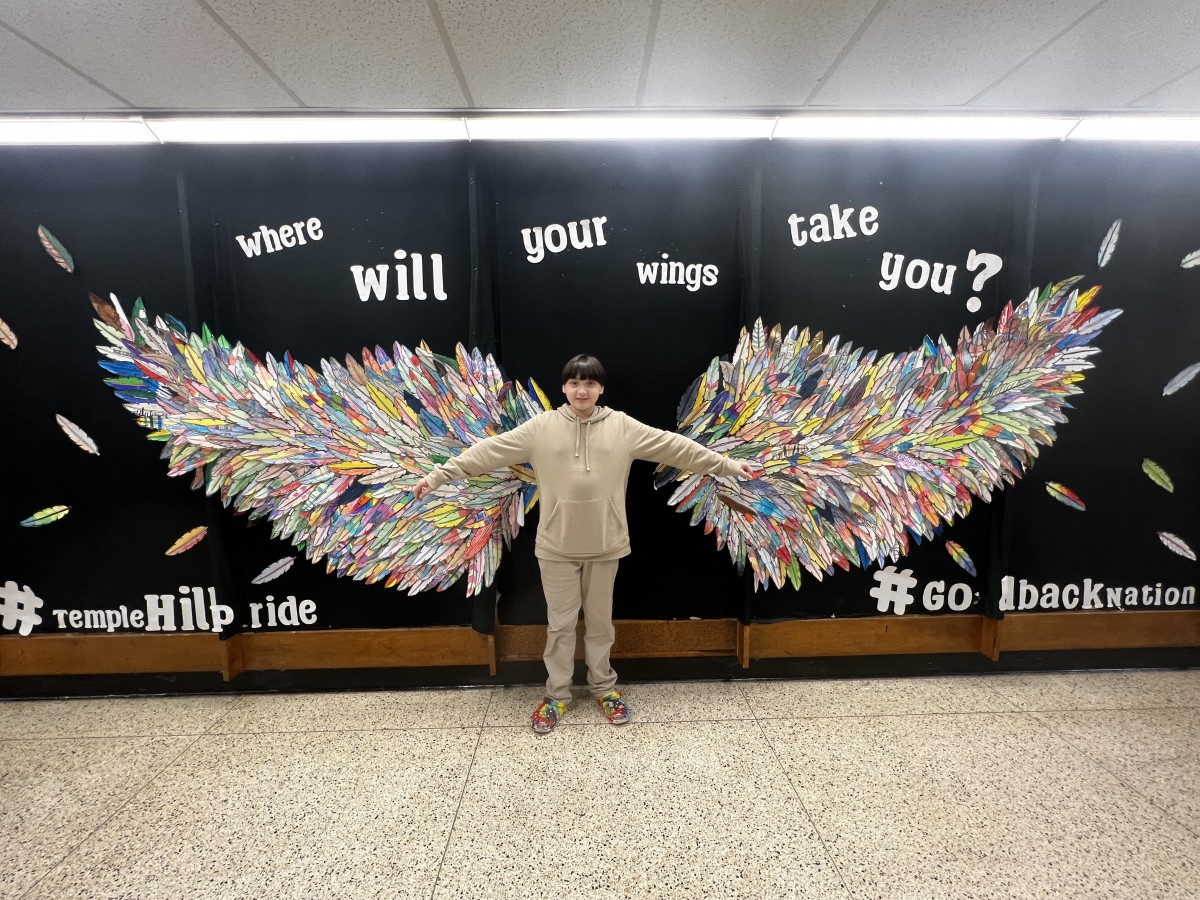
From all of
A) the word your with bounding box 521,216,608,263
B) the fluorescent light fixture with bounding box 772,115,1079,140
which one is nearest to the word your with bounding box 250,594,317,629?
the word your with bounding box 521,216,608,263

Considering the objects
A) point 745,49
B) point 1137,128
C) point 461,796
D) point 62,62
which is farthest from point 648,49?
point 461,796

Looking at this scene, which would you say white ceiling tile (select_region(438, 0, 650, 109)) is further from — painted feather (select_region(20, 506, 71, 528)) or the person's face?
painted feather (select_region(20, 506, 71, 528))

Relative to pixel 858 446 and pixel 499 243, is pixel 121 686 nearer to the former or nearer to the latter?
pixel 499 243

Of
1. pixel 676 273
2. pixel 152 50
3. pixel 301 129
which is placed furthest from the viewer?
pixel 676 273

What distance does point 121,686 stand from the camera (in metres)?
2.50

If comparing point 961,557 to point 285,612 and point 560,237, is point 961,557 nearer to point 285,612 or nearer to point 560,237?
point 560,237

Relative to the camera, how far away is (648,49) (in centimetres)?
175

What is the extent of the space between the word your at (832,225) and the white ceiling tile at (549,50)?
964 millimetres

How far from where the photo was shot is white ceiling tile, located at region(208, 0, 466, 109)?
1552 millimetres

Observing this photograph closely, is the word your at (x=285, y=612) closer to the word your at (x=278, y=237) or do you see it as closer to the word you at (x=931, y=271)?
the word your at (x=278, y=237)

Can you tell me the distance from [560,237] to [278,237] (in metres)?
1.30

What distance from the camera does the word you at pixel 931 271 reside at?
246 centimetres

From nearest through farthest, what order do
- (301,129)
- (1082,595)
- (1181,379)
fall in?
(301,129), (1181,379), (1082,595)

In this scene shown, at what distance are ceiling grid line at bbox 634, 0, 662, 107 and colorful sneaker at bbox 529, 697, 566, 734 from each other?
2585 mm
